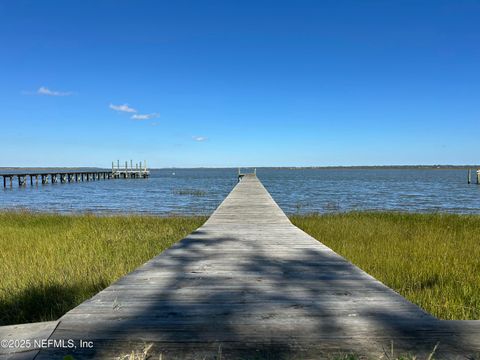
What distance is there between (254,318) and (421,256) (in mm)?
5282

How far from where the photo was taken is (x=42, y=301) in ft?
14.1

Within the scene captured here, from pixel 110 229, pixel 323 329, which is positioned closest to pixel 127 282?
pixel 323 329

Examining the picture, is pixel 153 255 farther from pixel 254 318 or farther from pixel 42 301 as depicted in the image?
pixel 254 318

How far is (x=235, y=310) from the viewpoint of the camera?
2.50m

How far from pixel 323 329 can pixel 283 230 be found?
4.56 meters

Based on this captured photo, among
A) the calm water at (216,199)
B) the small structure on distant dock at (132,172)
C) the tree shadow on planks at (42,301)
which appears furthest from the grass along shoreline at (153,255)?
the small structure on distant dock at (132,172)

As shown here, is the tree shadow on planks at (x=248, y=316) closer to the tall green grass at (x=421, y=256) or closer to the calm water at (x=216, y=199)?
the tall green grass at (x=421, y=256)

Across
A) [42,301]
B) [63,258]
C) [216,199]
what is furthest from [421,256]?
[216,199]

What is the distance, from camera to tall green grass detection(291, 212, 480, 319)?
4.13 metres

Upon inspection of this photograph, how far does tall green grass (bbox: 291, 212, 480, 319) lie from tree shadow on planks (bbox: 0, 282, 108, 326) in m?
4.29

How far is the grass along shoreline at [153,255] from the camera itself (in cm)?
421

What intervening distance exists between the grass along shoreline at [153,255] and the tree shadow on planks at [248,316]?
1.49 meters

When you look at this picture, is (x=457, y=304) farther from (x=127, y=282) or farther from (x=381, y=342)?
(x=127, y=282)

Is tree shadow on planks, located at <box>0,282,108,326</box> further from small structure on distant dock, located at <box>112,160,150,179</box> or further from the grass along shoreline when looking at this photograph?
small structure on distant dock, located at <box>112,160,150,179</box>
